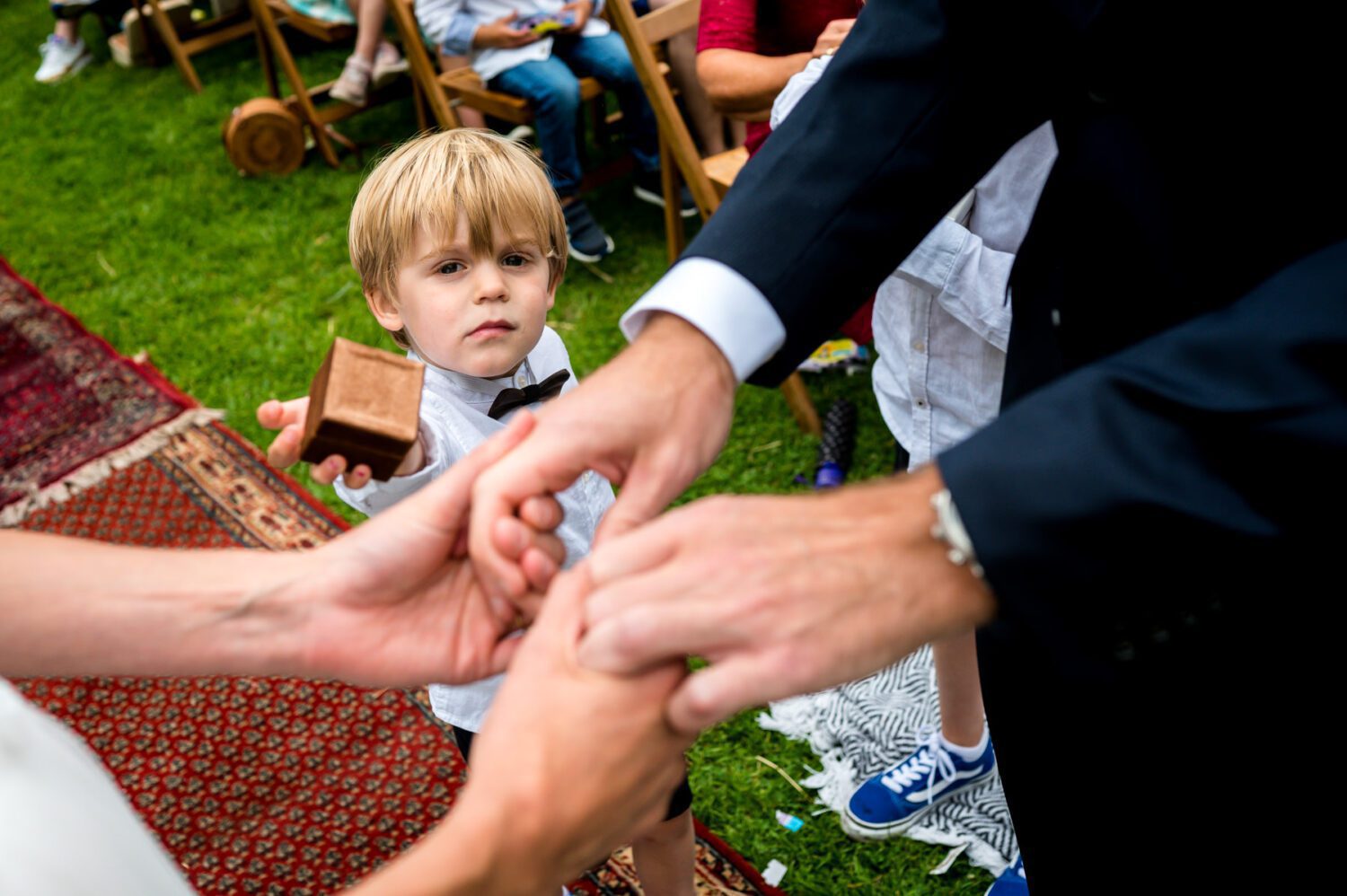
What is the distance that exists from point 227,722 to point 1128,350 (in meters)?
2.72

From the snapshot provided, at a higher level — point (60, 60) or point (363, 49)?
point (363, 49)

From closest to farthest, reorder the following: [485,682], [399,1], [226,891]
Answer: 1. [485,682]
2. [226,891]
3. [399,1]

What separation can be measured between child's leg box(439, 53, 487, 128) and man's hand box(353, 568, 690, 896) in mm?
4552

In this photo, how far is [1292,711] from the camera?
1208mm

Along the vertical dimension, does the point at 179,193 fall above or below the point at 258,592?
below

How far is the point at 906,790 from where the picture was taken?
261cm

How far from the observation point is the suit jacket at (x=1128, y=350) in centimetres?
101

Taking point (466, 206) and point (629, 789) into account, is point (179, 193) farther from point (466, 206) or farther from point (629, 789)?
point (629, 789)

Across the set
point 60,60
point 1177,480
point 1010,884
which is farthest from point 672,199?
point 60,60

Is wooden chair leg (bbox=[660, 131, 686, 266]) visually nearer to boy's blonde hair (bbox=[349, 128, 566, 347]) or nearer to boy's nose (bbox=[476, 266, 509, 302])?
boy's blonde hair (bbox=[349, 128, 566, 347])

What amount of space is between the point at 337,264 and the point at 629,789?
431 centimetres

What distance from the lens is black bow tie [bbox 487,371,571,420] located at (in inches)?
78.1

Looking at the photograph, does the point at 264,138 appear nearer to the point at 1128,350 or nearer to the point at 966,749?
the point at 966,749

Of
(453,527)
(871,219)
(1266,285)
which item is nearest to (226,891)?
(453,527)
